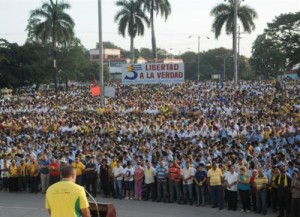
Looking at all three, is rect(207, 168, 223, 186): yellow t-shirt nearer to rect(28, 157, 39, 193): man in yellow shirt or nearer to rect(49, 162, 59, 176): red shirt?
rect(49, 162, 59, 176): red shirt

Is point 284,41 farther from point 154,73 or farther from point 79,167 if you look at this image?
point 79,167

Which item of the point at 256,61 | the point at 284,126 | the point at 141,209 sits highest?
the point at 256,61

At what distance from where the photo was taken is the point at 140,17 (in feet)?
164

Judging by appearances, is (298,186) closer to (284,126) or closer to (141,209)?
(141,209)

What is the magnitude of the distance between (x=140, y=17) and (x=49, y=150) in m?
35.7

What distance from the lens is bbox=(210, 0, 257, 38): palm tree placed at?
131 feet

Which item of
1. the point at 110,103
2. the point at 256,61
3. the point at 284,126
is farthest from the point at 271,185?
the point at 256,61

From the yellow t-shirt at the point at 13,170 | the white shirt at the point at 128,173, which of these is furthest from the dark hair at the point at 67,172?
the yellow t-shirt at the point at 13,170

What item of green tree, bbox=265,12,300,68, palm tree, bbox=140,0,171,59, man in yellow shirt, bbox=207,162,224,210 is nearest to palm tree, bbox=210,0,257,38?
green tree, bbox=265,12,300,68

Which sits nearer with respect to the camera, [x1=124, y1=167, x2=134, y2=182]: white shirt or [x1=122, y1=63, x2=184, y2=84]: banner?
[x1=124, y1=167, x2=134, y2=182]: white shirt

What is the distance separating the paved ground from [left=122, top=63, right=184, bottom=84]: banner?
15.5 metres

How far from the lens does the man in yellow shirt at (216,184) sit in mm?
12172

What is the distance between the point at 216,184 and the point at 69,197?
8.27 m

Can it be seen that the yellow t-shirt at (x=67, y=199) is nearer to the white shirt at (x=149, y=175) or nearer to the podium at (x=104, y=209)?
the podium at (x=104, y=209)
